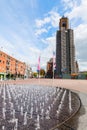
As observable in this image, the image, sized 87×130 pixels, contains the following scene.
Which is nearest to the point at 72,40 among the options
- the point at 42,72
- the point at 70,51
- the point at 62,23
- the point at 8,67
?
the point at 70,51

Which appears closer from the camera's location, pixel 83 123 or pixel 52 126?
pixel 52 126

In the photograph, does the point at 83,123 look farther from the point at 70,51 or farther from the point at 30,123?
the point at 70,51

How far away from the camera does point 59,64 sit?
147 m

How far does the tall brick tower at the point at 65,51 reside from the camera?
476ft

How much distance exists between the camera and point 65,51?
151 meters

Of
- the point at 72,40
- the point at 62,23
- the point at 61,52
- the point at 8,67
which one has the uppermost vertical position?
the point at 62,23

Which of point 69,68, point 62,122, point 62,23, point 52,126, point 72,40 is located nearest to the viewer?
point 52,126

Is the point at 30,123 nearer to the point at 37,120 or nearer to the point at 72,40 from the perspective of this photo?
the point at 37,120

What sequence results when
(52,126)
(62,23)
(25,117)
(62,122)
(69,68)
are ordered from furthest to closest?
(62,23) → (69,68) → (25,117) → (62,122) → (52,126)

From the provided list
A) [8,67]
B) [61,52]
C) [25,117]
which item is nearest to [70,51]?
[61,52]

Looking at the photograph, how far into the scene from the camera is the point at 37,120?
693 centimetres

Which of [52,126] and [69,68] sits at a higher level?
[69,68]

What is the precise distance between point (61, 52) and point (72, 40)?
1827 cm

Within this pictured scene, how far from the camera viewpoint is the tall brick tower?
476ft
